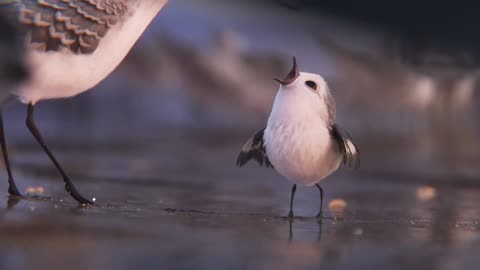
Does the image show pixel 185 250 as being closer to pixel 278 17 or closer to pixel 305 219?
pixel 305 219

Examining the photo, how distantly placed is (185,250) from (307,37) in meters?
3.24

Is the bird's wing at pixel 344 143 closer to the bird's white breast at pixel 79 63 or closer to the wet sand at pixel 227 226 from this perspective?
the wet sand at pixel 227 226

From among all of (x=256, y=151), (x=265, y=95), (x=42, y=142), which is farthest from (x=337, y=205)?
(x=265, y=95)

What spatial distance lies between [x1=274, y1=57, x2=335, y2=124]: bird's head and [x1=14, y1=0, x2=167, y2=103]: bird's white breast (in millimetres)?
350

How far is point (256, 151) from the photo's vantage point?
1.85 meters

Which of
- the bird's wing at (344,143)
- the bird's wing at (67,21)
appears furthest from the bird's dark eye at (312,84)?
the bird's wing at (67,21)

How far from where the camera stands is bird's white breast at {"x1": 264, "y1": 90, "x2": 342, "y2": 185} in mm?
1668

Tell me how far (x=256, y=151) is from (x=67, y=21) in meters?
0.55

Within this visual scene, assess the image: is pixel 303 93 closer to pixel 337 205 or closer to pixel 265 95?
pixel 337 205

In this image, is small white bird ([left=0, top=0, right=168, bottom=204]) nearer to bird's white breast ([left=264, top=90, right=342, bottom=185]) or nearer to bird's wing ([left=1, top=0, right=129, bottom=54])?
bird's wing ([left=1, top=0, right=129, bottom=54])

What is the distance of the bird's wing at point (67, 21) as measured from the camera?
1.64 m

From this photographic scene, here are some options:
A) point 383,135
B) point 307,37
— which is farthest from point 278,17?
point 383,135

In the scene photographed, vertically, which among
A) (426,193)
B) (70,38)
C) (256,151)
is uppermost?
(70,38)

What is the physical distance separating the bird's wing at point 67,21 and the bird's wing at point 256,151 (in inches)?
17.1
